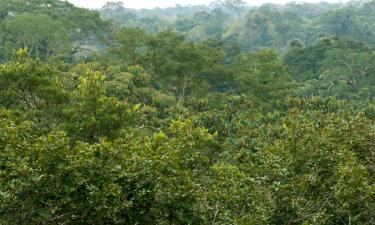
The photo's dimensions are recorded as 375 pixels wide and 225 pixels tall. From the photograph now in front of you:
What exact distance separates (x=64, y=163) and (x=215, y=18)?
3920 inches

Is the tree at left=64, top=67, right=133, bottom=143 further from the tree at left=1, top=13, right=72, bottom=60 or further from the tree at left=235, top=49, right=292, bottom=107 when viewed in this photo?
the tree at left=1, top=13, right=72, bottom=60

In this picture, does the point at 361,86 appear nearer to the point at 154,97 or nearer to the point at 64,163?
the point at 154,97

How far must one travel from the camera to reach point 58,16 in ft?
154

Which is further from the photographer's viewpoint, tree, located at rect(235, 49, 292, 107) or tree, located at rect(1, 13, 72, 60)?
tree, located at rect(1, 13, 72, 60)

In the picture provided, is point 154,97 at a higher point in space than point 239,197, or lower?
lower

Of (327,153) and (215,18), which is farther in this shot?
(215,18)

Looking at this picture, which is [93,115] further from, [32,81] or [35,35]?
[35,35]

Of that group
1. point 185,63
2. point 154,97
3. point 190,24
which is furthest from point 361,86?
point 190,24

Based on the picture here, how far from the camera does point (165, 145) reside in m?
11.3

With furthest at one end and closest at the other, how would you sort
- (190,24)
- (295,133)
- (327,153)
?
(190,24) → (295,133) → (327,153)

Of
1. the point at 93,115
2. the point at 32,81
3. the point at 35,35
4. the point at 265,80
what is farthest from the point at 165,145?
the point at 35,35

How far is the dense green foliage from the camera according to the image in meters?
8.89

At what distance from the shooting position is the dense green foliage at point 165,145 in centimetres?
889

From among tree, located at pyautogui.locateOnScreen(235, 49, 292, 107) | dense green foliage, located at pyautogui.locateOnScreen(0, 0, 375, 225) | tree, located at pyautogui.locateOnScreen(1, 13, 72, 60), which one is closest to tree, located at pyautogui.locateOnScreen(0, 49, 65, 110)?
dense green foliage, located at pyautogui.locateOnScreen(0, 0, 375, 225)
